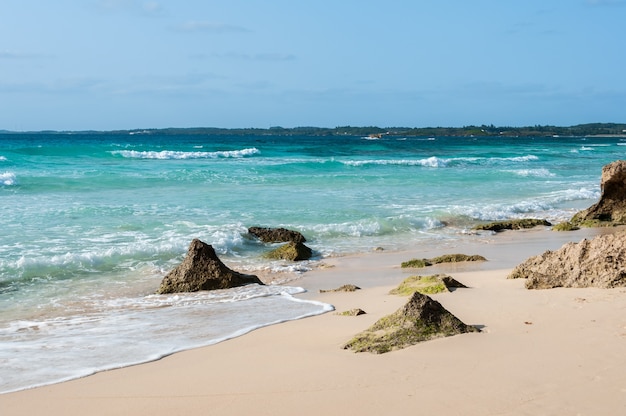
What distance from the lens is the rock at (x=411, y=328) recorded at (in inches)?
218

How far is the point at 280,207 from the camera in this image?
18.9 m

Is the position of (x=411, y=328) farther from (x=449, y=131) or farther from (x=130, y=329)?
(x=449, y=131)

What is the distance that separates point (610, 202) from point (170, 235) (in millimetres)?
9909

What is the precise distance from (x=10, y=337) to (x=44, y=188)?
57.9ft

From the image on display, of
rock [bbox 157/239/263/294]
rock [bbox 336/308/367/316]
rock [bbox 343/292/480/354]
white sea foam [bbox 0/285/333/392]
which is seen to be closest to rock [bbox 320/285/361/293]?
white sea foam [bbox 0/285/333/392]

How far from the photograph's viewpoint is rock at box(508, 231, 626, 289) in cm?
741

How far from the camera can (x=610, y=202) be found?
15.8m

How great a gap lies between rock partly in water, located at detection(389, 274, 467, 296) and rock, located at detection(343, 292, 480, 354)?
2.10m

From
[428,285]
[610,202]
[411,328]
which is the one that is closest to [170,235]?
[428,285]

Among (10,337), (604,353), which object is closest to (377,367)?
(604,353)

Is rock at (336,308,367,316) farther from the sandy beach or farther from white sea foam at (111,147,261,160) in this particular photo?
white sea foam at (111,147,261,160)

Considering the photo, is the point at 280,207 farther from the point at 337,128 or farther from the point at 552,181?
the point at 337,128

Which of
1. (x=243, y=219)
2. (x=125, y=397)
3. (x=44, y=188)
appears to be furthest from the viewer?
(x=44, y=188)

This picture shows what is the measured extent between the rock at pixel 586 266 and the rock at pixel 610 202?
8120 millimetres
